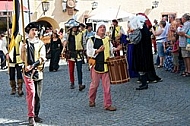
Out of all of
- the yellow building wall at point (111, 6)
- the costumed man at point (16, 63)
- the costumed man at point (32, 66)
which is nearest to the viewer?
the costumed man at point (32, 66)

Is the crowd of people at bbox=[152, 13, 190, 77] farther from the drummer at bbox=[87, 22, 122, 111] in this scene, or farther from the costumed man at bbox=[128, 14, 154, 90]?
the drummer at bbox=[87, 22, 122, 111]

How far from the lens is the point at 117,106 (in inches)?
311

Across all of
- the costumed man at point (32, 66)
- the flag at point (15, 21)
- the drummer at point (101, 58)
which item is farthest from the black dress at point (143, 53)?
the costumed man at point (32, 66)

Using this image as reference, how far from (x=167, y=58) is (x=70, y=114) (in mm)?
5739

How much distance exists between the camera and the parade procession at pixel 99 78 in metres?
6.73

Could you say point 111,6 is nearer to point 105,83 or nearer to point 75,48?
point 75,48

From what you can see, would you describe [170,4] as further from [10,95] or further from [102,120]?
[102,120]

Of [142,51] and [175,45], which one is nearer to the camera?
[142,51]

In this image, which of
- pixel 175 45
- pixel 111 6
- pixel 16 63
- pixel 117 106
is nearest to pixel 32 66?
pixel 117 106

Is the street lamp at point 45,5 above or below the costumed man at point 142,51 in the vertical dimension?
above

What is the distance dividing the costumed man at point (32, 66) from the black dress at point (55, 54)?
761 centimetres

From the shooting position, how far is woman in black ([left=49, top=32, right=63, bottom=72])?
14438 mm

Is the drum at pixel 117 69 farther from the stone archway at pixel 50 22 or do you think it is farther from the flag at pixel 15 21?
the stone archway at pixel 50 22

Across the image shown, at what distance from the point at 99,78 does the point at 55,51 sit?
7.46 meters
